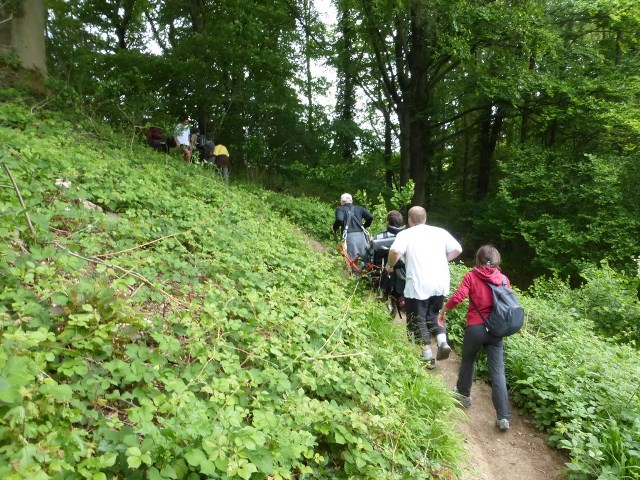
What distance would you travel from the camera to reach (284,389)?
261 centimetres

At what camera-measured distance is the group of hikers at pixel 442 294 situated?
4148 millimetres

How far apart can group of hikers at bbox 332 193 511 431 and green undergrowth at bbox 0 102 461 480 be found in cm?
41

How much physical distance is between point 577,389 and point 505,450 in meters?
1.02

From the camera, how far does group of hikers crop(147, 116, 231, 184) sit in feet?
33.6

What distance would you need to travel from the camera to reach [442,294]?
482 cm

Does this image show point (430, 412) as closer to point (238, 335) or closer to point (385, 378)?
point (385, 378)

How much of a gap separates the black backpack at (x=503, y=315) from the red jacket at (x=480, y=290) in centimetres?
6

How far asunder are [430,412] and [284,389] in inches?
65.9

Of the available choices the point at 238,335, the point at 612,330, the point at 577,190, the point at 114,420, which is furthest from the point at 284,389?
the point at 577,190

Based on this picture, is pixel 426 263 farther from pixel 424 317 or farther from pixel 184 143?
pixel 184 143

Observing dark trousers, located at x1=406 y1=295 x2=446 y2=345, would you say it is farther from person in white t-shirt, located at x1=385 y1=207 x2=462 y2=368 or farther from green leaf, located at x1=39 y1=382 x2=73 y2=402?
green leaf, located at x1=39 y1=382 x2=73 y2=402

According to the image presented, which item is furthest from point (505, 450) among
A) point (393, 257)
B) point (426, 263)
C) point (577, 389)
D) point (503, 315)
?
point (393, 257)

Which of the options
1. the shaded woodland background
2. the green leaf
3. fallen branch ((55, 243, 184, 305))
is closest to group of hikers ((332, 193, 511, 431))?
fallen branch ((55, 243, 184, 305))

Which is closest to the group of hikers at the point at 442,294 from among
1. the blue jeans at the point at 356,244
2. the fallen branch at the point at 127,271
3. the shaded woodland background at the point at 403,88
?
the blue jeans at the point at 356,244
